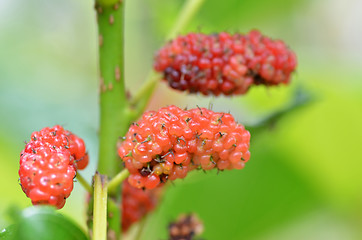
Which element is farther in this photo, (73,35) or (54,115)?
(73,35)

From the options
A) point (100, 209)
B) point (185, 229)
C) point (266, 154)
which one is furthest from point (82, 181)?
point (266, 154)

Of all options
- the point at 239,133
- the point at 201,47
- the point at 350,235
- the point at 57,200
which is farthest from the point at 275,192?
the point at 57,200

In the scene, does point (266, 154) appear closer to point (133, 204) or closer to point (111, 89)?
point (133, 204)

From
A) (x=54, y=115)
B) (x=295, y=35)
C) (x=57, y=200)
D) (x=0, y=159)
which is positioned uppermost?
(x=295, y=35)

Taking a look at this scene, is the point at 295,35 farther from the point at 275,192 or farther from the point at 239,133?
the point at 239,133

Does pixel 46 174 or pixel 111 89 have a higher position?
pixel 111 89

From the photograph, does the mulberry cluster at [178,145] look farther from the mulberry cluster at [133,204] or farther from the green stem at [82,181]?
the mulberry cluster at [133,204]

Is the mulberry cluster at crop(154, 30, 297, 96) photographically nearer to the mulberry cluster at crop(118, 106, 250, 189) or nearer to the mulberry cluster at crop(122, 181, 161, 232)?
the mulberry cluster at crop(118, 106, 250, 189)
